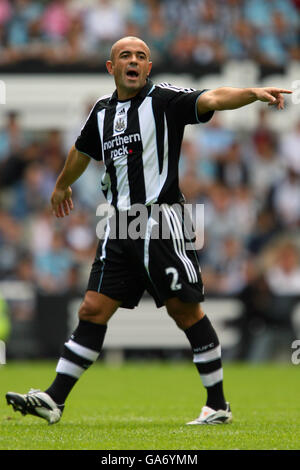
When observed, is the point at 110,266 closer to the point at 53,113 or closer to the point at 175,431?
the point at 175,431

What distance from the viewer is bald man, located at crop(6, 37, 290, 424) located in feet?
17.8

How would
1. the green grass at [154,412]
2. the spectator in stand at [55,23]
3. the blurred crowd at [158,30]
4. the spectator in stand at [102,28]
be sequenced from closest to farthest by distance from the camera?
the green grass at [154,412] < the blurred crowd at [158,30] < the spectator in stand at [102,28] < the spectator in stand at [55,23]

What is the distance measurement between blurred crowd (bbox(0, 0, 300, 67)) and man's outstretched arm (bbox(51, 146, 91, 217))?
9.46 meters

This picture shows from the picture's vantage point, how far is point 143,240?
543 centimetres

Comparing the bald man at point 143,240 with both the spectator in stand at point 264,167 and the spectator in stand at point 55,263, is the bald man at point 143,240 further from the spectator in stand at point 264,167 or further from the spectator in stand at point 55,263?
the spectator in stand at point 264,167

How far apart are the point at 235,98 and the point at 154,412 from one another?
7.75ft

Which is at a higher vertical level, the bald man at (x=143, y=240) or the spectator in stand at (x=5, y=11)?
the spectator in stand at (x=5, y=11)

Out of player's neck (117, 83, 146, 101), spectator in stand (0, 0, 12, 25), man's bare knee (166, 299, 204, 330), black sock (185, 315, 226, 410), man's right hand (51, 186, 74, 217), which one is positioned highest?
spectator in stand (0, 0, 12, 25)

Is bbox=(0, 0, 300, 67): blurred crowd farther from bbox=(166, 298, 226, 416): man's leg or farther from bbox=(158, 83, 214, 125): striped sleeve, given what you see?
bbox=(166, 298, 226, 416): man's leg

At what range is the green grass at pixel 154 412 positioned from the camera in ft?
15.0

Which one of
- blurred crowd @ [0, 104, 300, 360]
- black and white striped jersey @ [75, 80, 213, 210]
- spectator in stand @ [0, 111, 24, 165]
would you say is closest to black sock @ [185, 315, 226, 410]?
black and white striped jersey @ [75, 80, 213, 210]

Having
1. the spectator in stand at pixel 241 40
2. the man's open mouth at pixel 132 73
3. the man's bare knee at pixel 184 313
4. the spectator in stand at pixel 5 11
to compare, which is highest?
the spectator in stand at pixel 5 11

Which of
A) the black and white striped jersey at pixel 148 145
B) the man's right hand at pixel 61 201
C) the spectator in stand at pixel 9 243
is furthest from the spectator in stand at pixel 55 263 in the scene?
the black and white striped jersey at pixel 148 145
